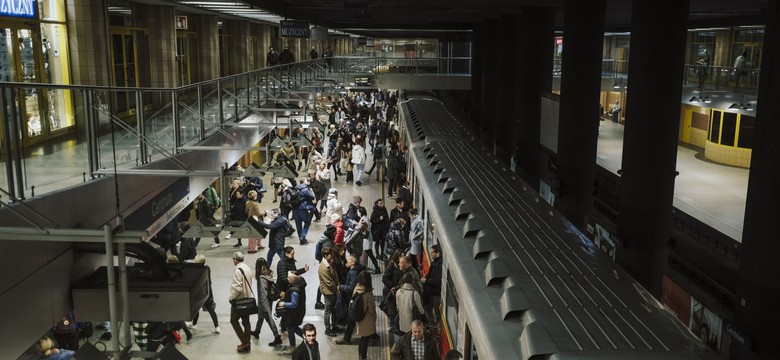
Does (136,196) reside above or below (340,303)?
above

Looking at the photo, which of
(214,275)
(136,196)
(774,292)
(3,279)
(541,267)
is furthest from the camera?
(214,275)

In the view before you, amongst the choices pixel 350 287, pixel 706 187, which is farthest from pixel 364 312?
pixel 706 187

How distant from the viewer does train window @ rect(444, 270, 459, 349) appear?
7.04 meters

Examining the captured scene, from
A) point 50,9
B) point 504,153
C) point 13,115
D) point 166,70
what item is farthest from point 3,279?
point 504,153

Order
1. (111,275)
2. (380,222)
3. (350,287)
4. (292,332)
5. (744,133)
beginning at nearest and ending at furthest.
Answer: (111,275)
(292,332)
(350,287)
(380,222)
(744,133)

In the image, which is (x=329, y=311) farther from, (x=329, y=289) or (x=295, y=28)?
(x=295, y=28)

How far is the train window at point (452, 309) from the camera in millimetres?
7045

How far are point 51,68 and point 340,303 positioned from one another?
5923 mm

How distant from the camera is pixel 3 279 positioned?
5078mm

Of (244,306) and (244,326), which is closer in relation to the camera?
(244,306)

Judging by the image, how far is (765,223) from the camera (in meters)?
6.39

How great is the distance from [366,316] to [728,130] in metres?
19.5

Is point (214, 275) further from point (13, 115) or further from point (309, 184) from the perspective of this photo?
point (13, 115)

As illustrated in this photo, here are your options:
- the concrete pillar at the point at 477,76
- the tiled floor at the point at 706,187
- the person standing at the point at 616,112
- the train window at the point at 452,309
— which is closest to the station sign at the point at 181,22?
the tiled floor at the point at 706,187
